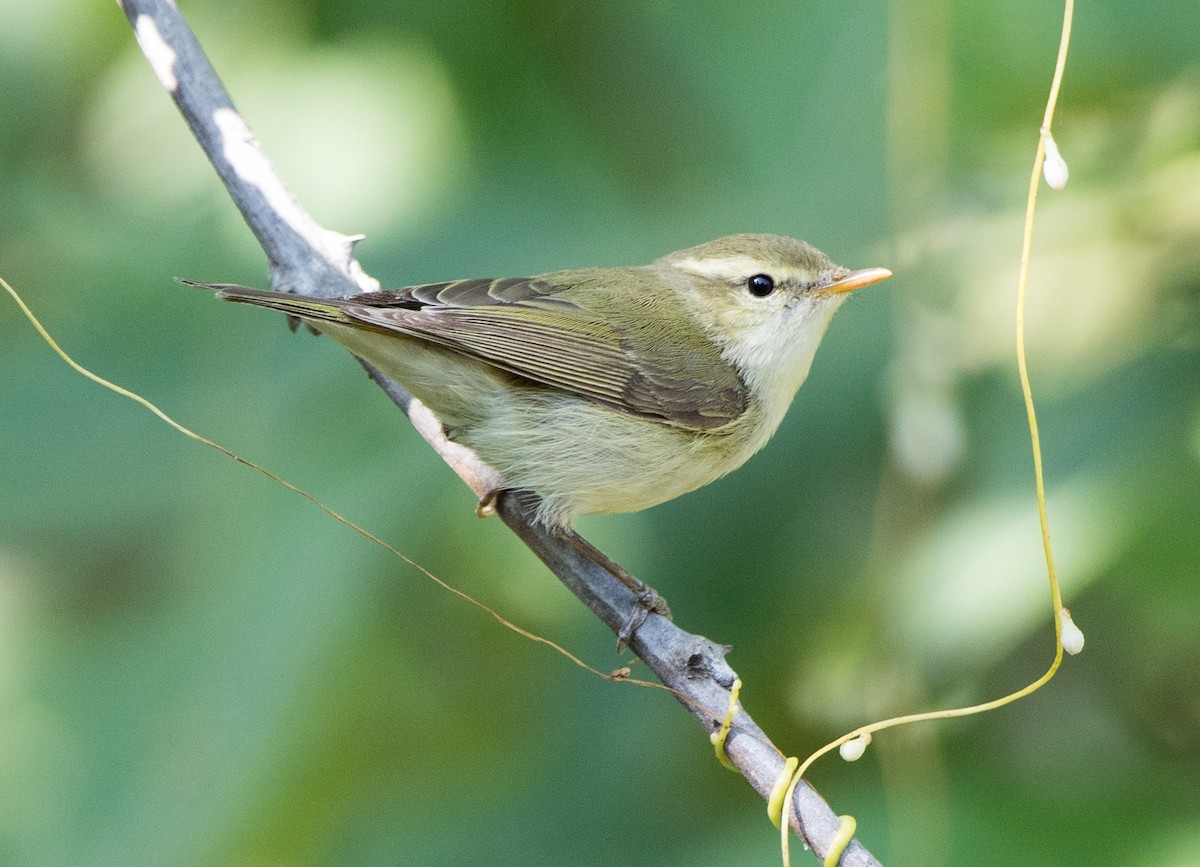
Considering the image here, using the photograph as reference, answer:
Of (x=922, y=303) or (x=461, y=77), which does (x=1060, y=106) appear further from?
(x=461, y=77)

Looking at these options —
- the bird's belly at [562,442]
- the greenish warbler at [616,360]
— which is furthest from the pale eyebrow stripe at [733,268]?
the bird's belly at [562,442]

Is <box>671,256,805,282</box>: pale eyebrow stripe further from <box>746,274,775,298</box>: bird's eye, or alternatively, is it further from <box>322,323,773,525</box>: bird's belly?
<box>322,323,773,525</box>: bird's belly

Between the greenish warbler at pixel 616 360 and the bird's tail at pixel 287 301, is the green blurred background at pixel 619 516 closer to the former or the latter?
the greenish warbler at pixel 616 360

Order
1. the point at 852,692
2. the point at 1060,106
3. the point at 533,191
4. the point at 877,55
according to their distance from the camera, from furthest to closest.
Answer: the point at 533,191 → the point at 877,55 → the point at 1060,106 → the point at 852,692

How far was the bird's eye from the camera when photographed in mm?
2756

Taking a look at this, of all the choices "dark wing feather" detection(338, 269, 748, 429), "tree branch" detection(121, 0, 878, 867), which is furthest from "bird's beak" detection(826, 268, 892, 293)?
"tree branch" detection(121, 0, 878, 867)

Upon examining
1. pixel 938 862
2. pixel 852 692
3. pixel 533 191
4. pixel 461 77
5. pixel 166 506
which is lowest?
pixel 938 862

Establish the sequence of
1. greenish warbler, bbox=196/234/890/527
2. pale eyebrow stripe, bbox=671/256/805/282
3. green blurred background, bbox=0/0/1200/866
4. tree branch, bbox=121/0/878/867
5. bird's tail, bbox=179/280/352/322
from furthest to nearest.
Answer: pale eyebrow stripe, bbox=671/256/805/282, greenish warbler, bbox=196/234/890/527, green blurred background, bbox=0/0/1200/866, bird's tail, bbox=179/280/352/322, tree branch, bbox=121/0/878/867

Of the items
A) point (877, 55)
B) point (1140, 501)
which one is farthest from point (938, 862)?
point (877, 55)

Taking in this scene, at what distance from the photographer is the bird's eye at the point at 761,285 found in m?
2.76

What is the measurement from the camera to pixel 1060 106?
2600 mm

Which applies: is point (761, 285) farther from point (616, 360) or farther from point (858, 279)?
point (616, 360)

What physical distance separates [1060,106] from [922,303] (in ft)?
1.71

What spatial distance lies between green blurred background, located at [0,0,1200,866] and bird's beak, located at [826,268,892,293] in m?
0.12
